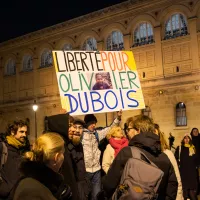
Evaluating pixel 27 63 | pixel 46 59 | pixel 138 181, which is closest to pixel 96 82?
pixel 138 181

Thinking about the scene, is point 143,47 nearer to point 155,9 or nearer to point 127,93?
point 155,9

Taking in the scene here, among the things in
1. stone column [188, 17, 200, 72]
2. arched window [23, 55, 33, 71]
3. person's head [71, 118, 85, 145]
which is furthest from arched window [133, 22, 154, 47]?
person's head [71, 118, 85, 145]

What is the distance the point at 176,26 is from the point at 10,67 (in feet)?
56.5

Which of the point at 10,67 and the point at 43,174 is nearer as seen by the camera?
the point at 43,174

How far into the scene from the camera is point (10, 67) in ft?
108

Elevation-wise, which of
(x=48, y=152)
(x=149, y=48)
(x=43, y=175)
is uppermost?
(x=149, y=48)

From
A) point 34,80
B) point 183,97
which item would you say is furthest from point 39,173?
point 34,80

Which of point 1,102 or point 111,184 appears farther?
point 1,102

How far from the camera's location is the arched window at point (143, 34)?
23.1 metres

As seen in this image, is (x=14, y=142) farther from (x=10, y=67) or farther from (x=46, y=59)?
(x=10, y=67)

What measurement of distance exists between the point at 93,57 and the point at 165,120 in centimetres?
1484

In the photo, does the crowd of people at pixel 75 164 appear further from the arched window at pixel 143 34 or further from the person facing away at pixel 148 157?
the arched window at pixel 143 34

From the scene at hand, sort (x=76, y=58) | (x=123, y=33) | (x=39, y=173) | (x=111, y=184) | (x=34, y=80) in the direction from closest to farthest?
(x=39, y=173) → (x=111, y=184) → (x=76, y=58) → (x=123, y=33) → (x=34, y=80)

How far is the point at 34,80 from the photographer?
98.7 ft
